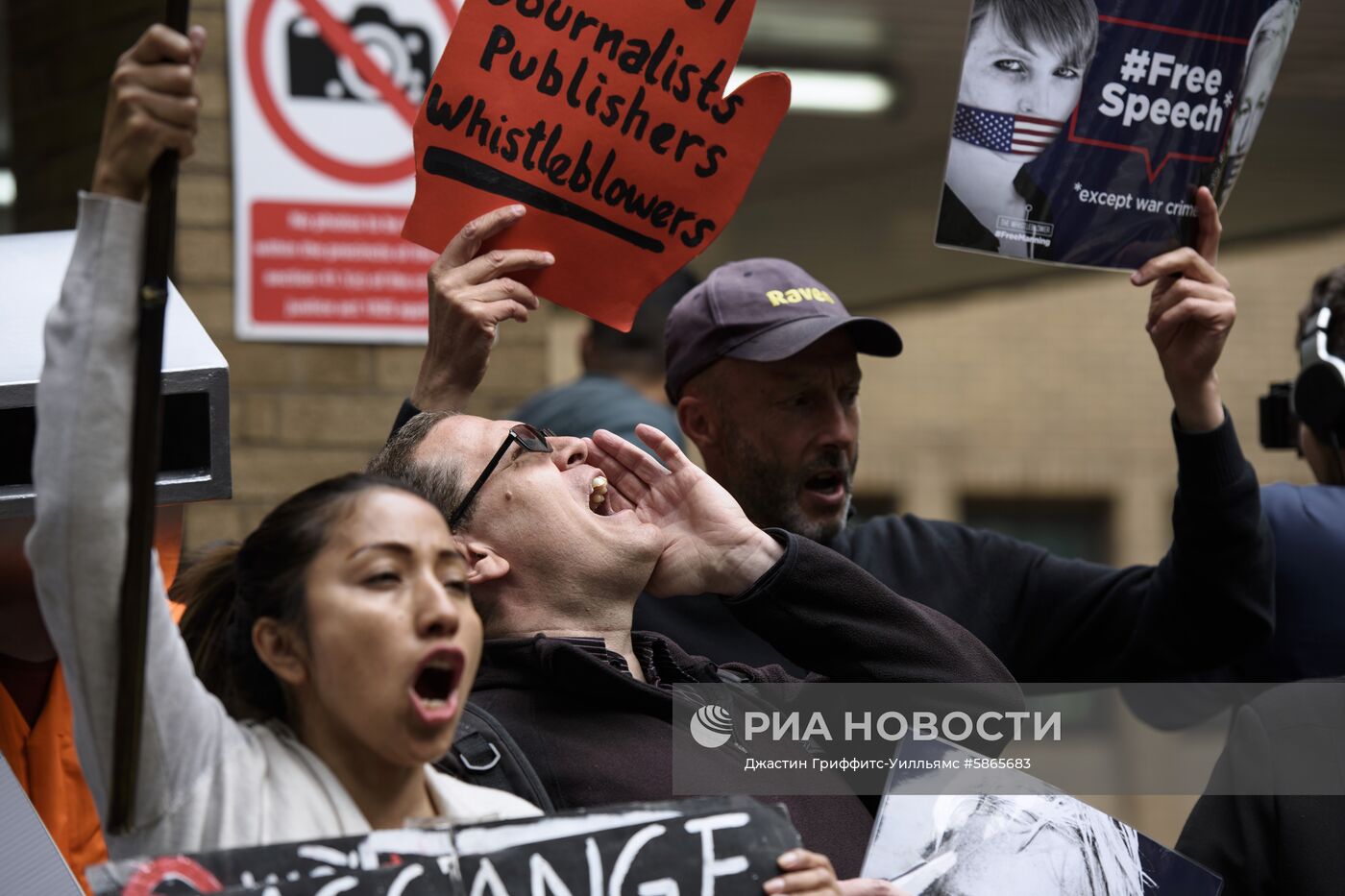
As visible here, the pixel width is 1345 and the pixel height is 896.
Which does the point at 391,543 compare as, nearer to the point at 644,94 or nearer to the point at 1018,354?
the point at 644,94

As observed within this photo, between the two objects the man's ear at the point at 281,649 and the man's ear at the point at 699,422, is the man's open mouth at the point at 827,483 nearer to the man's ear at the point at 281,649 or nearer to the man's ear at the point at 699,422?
the man's ear at the point at 699,422

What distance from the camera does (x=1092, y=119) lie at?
3.17 m

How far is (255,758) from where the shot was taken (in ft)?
6.32

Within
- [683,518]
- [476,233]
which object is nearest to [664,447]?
[683,518]

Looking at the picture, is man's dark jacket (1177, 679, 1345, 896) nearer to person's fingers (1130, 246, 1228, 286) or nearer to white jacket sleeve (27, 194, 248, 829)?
person's fingers (1130, 246, 1228, 286)

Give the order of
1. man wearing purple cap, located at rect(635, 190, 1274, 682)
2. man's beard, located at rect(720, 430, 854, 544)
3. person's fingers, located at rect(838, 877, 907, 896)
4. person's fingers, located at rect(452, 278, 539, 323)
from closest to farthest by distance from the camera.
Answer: person's fingers, located at rect(838, 877, 907, 896), person's fingers, located at rect(452, 278, 539, 323), man wearing purple cap, located at rect(635, 190, 1274, 682), man's beard, located at rect(720, 430, 854, 544)

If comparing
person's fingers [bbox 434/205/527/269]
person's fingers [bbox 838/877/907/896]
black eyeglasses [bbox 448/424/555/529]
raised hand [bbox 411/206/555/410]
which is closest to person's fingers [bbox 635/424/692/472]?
black eyeglasses [bbox 448/424/555/529]

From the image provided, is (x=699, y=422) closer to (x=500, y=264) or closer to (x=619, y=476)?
(x=619, y=476)

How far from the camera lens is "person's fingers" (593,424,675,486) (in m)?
3.05

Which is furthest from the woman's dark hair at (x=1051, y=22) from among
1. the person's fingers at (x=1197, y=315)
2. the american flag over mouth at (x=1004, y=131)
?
the person's fingers at (x=1197, y=315)

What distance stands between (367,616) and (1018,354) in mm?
9051

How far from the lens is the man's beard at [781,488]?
3.61m

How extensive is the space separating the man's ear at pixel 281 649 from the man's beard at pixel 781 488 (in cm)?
175

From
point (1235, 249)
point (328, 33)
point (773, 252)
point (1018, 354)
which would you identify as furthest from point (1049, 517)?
point (328, 33)
